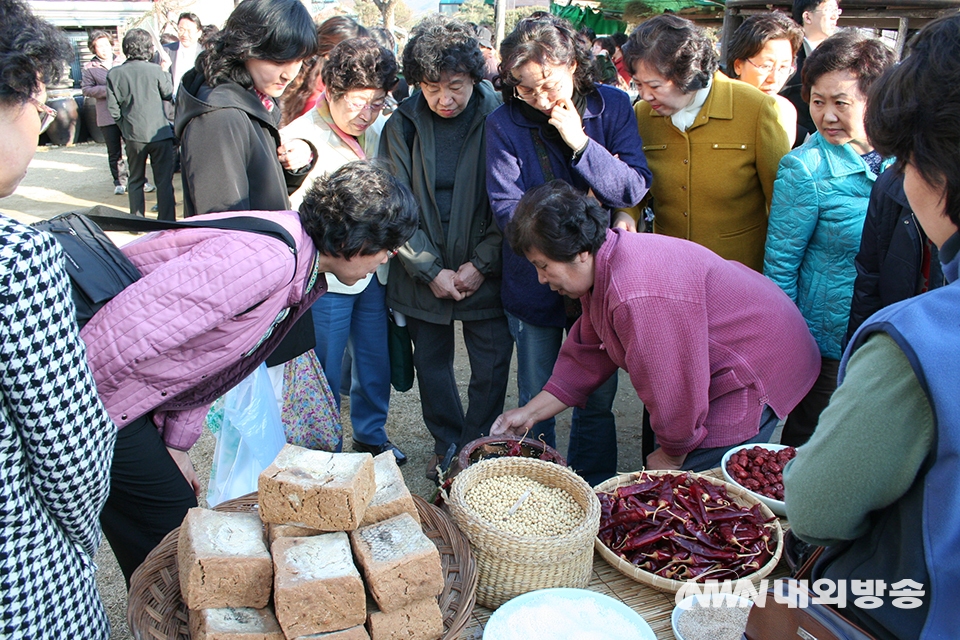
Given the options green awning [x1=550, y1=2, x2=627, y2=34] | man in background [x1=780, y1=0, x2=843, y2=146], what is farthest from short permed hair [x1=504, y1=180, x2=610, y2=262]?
green awning [x1=550, y1=2, x2=627, y2=34]

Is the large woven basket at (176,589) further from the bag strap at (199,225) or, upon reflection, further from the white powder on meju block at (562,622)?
the bag strap at (199,225)

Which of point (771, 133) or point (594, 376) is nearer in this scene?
point (594, 376)

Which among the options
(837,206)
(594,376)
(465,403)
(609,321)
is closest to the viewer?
(609,321)

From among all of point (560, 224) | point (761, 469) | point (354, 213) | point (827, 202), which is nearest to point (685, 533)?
point (761, 469)

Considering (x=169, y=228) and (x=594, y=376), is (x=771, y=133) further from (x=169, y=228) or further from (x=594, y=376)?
(x=169, y=228)

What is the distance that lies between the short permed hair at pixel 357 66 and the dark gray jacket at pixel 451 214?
176mm

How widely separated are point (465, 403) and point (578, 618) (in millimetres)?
2844

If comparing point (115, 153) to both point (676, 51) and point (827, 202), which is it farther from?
point (827, 202)

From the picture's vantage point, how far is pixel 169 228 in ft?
6.23

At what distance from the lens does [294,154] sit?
10.2ft

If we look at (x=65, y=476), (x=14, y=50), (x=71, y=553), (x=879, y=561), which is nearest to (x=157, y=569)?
(x=71, y=553)

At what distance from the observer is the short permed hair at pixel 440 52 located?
2924mm

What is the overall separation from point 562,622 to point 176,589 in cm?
83

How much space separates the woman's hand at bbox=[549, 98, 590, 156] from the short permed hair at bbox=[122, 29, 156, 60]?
690 cm
